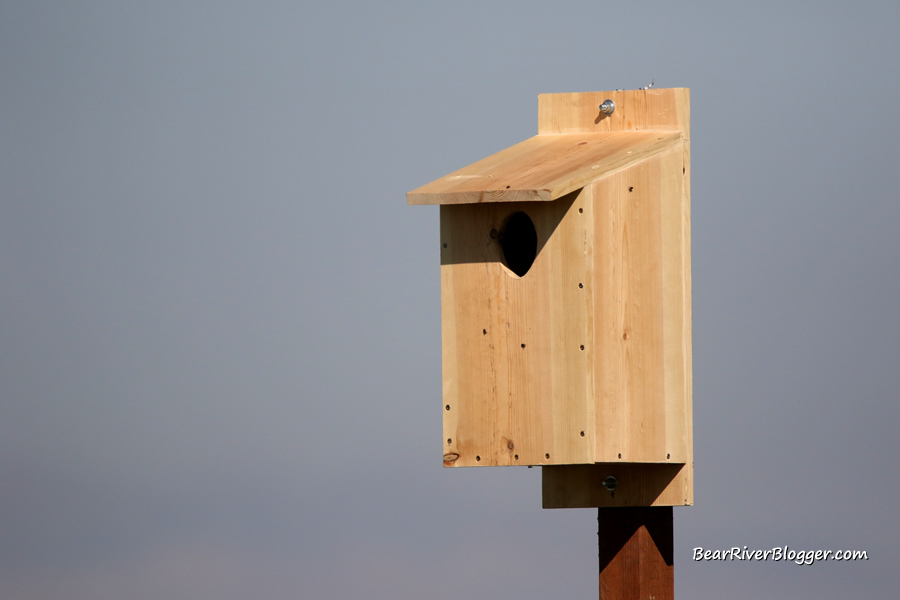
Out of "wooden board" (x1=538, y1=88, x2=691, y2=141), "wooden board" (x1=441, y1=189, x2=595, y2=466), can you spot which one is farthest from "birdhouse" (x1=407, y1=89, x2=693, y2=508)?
"wooden board" (x1=538, y1=88, x2=691, y2=141)

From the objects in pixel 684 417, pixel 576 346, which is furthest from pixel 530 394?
pixel 684 417

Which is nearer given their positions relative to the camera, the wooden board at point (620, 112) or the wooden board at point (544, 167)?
the wooden board at point (544, 167)

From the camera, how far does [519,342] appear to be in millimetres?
5648

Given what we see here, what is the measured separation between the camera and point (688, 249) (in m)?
5.91

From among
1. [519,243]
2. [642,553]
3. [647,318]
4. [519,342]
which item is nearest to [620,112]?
[519,243]

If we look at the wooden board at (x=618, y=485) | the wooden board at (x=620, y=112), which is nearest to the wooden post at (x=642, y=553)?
the wooden board at (x=618, y=485)

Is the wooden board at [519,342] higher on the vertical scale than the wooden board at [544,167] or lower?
lower

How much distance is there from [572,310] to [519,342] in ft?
0.78

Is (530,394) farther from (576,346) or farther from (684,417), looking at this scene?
(684,417)

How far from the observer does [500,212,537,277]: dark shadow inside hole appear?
5797mm

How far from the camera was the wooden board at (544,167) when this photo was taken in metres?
5.52

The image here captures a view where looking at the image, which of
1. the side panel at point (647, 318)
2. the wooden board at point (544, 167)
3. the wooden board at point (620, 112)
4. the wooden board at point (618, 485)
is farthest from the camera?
the wooden board at point (620, 112)

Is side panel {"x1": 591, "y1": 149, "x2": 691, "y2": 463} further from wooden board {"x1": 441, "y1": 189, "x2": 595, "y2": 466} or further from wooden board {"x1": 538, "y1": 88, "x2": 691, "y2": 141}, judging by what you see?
wooden board {"x1": 538, "y1": 88, "x2": 691, "y2": 141}

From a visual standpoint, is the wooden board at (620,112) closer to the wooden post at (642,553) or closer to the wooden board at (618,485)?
the wooden board at (618,485)
